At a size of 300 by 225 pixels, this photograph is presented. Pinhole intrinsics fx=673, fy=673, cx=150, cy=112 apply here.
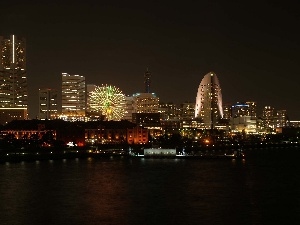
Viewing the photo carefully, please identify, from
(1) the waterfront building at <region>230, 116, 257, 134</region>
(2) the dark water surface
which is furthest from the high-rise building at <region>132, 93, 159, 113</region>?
(2) the dark water surface

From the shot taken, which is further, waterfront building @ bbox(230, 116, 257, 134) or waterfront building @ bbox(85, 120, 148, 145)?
waterfront building @ bbox(230, 116, 257, 134)

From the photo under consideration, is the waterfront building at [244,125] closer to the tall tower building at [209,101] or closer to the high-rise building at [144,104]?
the tall tower building at [209,101]

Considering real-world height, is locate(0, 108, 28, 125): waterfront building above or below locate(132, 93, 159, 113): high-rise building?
below

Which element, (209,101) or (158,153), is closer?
(158,153)

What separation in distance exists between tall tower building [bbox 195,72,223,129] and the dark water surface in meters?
36.3

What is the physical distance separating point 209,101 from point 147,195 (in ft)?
155

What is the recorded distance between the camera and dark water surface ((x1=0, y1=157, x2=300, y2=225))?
47.0ft

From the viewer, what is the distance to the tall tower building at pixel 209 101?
6297 cm

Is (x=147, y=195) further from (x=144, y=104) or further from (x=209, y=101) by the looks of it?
(x=144, y=104)

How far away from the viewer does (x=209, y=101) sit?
64500 mm

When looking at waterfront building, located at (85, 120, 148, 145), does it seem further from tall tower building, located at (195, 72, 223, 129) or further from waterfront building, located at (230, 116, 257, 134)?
waterfront building, located at (230, 116, 257, 134)

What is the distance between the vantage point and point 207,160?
32.3 m

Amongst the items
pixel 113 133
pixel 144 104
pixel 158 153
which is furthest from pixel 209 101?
pixel 158 153

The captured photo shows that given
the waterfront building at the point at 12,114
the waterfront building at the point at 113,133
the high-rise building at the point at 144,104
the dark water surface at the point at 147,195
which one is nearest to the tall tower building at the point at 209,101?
the high-rise building at the point at 144,104
